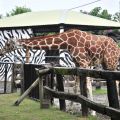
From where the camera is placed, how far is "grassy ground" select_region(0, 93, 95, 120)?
10211mm

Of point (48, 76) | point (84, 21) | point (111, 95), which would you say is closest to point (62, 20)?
point (84, 21)

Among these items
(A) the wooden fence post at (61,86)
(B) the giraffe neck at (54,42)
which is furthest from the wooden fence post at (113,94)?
(B) the giraffe neck at (54,42)

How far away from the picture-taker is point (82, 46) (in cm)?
1299

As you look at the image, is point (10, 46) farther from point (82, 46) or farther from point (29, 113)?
point (29, 113)

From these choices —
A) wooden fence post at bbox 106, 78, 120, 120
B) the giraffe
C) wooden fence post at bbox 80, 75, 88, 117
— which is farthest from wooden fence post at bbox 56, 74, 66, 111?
wooden fence post at bbox 106, 78, 120, 120

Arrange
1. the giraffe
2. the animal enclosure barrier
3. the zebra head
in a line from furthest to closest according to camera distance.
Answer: the zebra head → the giraffe → the animal enclosure barrier

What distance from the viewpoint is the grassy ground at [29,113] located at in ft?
33.5

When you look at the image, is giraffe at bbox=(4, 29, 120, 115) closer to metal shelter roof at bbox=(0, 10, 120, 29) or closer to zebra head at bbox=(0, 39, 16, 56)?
zebra head at bbox=(0, 39, 16, 56)

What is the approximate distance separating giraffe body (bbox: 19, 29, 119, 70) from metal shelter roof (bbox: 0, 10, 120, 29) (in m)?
13.1

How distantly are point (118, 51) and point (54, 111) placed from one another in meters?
4.04

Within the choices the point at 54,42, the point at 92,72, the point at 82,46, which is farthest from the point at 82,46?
the point at 92,72

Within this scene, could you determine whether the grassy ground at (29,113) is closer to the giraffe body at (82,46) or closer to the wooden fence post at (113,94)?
the giraffe body at (82,46)

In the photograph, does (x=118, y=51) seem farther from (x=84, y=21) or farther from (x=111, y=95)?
(x=84, y=21)

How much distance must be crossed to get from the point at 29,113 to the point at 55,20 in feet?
56.0
